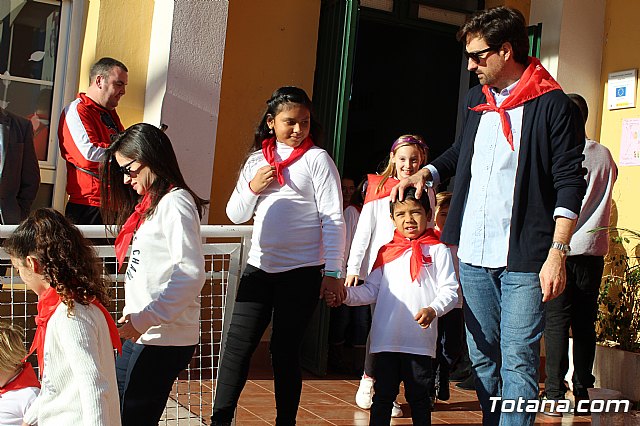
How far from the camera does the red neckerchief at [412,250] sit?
16.2 feet

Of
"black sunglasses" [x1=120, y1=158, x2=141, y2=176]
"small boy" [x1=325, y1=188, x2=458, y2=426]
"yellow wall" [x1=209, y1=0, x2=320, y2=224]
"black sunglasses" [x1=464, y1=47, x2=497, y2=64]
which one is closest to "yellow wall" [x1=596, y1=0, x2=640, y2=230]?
"yellow wall" [x1=209, y1=0, x2=320, y2=224]

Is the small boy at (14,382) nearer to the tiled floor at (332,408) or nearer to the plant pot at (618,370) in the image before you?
the tiled floor at (332,408)

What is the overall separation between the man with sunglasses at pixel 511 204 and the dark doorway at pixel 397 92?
508 cm

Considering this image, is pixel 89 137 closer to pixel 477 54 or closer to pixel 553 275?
pixel 477 54

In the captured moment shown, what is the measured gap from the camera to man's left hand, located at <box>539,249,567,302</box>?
3.76 meters

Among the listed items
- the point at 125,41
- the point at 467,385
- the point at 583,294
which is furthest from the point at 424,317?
the point at 125,41

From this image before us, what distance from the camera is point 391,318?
4.89 m

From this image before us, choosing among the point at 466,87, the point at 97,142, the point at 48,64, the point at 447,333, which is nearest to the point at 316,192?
the point at 97,142

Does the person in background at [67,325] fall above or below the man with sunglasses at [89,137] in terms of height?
below

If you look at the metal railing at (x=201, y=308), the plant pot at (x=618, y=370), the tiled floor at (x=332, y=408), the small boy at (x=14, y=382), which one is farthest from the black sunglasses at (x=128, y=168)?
the plant pot at (x=618, y=370)

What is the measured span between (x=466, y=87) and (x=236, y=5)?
2607 mm

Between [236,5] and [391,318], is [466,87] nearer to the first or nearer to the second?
[236,5]

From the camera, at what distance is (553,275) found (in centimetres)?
376

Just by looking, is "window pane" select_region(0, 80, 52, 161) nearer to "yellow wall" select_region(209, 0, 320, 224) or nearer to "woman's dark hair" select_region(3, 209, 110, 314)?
"yellow wall" select_region(209, 0, 320, 224)
